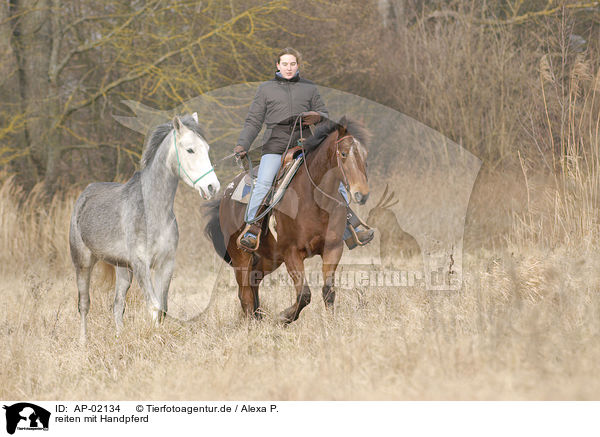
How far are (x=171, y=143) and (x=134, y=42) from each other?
8.57m

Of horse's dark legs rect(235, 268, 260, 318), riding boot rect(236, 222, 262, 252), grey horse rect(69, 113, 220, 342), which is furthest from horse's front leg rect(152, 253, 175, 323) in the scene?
horse's dark legs rect(235, 268, 260, 318)

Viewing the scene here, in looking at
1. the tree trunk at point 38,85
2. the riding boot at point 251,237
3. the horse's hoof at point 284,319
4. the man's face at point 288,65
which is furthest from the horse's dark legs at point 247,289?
the tree trunk at point 38,85

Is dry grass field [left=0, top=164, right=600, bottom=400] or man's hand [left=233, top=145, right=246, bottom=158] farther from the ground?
man's hand [left=233, top=145, right=246, bottom=158]

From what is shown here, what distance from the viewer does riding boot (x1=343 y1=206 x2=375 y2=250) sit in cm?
588

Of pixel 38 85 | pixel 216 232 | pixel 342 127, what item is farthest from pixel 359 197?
pixel 38 85

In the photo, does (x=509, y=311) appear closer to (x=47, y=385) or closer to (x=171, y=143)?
(x=171, y=143)

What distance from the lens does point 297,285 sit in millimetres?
5762

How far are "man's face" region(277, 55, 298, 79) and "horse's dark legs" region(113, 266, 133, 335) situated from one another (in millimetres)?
2462

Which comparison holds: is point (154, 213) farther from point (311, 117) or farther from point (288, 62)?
point (288, 62)

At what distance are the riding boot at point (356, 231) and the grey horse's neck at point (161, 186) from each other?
1.65 metres

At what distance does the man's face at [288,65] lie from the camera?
5.96m

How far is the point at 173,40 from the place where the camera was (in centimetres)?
1340

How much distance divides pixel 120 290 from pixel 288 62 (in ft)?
9.11
